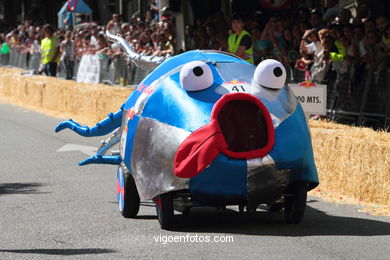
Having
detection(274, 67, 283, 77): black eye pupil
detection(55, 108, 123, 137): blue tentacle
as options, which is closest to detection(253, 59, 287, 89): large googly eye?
detection(274, 67, 283, 77): black eye pupil

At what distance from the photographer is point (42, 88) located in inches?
1013

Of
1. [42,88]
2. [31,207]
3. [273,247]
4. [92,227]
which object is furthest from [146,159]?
[42,88]

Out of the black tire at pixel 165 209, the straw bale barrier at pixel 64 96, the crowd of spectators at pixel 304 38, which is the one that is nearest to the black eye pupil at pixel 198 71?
the black tire at pixel 165 209

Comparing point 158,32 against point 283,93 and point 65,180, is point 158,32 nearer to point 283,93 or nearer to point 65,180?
point 65,180

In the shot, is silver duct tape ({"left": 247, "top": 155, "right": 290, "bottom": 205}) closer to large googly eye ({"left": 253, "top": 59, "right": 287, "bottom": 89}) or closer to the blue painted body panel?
the blue painted body panel

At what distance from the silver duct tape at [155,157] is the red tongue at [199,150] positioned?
7 centimetres

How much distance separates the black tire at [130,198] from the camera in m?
9.04

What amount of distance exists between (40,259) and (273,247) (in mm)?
1815

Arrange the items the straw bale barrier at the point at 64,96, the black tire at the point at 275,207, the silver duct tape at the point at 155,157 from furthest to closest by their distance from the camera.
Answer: the straw bale barrier at the point at 64,96, the black tire at the point at 275,207, the silver duct tape at the point at 155,157

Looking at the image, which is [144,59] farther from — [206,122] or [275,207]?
[206,122]

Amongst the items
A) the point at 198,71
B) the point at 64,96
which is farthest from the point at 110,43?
the point at 198,71

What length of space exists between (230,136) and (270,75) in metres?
0.66

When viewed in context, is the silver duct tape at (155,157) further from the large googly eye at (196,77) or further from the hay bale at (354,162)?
the hay bale at (354,162)

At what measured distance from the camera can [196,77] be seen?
8.26 meters
